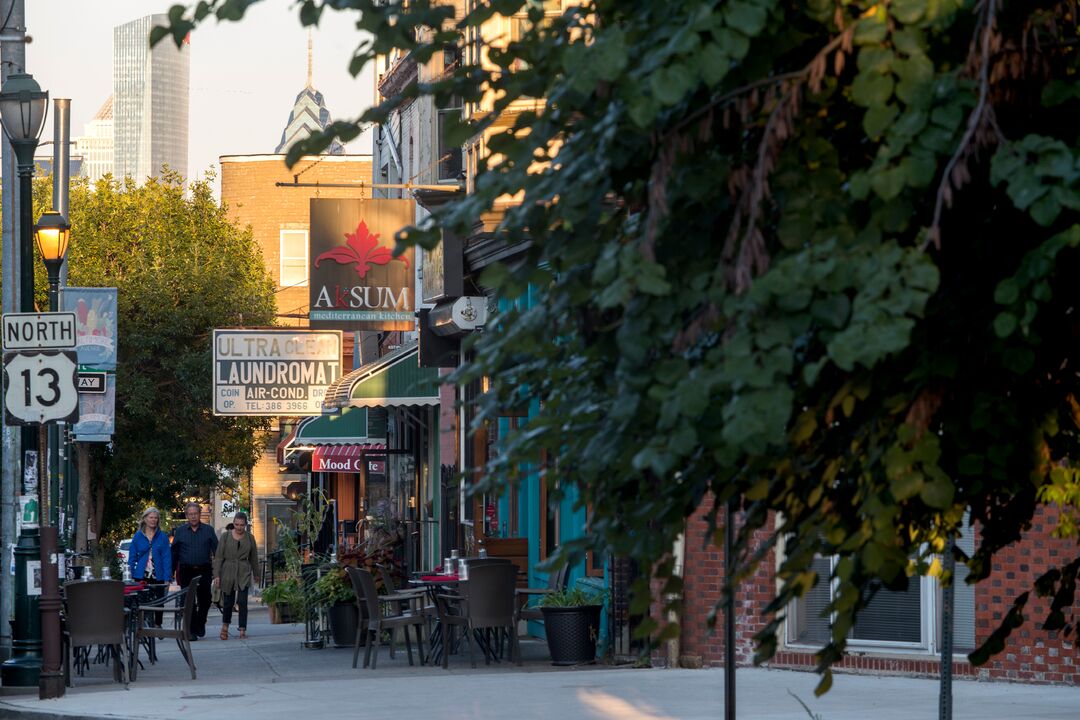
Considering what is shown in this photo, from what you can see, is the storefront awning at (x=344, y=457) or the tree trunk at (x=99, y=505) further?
the tree trunk at (x=99, y=505)

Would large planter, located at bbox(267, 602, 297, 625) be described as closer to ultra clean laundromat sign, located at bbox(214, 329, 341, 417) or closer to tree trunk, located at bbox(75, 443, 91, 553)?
ultra clean laundromat sign, located at bbox(214, 329, 341, 417)

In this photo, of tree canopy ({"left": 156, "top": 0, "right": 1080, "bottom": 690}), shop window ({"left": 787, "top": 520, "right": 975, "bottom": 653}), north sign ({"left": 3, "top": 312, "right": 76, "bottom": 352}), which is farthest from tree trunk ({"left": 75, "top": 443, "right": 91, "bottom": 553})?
tree canopy ({"left": 156, "top": 0, "right": 1080, "bottom": 690})

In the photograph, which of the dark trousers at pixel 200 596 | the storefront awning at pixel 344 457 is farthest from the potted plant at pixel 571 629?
the storefront awning at pixel 344 457

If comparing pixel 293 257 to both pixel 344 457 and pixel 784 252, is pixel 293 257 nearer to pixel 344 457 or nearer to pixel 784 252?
pixel 344 457

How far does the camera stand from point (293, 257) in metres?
58.8

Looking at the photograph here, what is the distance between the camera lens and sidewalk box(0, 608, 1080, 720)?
12797 millimetres

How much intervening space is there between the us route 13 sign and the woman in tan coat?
880cm

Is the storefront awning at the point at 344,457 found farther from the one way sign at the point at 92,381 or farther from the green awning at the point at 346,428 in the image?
the one way sign at the point at 92,381

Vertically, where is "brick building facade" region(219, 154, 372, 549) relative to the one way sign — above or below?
above

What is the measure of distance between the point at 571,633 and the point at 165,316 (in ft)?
91.9

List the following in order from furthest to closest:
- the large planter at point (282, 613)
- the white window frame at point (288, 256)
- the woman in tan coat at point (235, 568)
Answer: the white window frame at point (288, 256) → the woman in tan coat at point (235, 568) → the large planter at point (282, 613)

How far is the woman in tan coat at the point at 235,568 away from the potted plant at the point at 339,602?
3970 millimetres

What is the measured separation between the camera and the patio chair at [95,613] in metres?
16.3

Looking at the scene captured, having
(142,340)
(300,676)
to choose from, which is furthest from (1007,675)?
(142,340)
